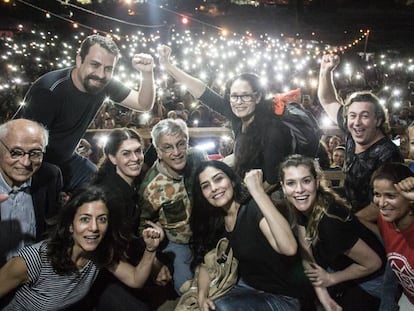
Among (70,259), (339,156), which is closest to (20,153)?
(70,259)

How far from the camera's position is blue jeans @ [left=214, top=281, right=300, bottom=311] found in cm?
252

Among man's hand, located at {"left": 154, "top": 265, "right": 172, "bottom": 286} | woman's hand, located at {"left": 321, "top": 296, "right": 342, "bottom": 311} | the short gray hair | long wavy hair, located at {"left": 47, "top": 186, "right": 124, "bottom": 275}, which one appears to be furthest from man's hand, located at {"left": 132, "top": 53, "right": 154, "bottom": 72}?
woman's hand, located at {"left": 321, "top": 296, "right": 342, "bottom": 311}

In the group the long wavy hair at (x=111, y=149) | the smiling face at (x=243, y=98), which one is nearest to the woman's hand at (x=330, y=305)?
the smiling face at (x=243, y=98)

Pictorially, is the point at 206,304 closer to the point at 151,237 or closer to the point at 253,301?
the point at 253,301

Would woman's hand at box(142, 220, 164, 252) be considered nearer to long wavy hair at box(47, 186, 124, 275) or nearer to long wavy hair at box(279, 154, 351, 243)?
long wavy hair at box(47, 186, 124, 275)

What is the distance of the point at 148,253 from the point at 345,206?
1.57 m

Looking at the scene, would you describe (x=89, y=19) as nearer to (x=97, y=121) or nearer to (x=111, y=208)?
(x=97, y=121)

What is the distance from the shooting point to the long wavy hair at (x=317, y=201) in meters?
2.64

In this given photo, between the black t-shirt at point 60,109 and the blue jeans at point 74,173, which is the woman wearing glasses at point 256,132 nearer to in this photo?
the black t-shirt at point 60,109

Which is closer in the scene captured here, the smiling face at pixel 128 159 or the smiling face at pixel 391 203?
the smiling face at pixel 391 203

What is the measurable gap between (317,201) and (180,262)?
155 centimetres

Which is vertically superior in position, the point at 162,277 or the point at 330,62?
the point at 330,62

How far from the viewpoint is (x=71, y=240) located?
247cm

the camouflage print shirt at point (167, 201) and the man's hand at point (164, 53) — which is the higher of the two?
the man's hand at point (164, 53)
